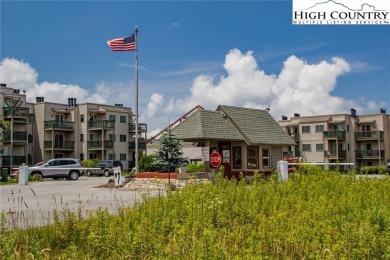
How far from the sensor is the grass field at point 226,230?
5.86 m

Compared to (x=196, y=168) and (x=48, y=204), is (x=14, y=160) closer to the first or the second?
(x=196, y=168)

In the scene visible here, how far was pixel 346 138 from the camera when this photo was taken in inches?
2896

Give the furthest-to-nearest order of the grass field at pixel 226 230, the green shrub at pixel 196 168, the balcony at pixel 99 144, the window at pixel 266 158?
the balcony at pixel 99 144 → the window at pixel 266 158 → the green shrub at pixel 196 168 → the grass field at pixel 226 230

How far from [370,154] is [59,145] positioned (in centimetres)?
5084

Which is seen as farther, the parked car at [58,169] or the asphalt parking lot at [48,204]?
the parked car at [58,169]

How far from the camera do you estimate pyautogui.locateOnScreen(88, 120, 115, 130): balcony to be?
69.7m

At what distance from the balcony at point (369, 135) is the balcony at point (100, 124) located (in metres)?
41.3

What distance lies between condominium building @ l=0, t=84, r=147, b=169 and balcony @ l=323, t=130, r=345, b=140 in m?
30.6

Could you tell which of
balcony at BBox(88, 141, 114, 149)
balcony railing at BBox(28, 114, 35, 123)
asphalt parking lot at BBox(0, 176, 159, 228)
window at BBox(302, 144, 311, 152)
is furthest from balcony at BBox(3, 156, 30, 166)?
window at BBox(302, 144, 311, 152)

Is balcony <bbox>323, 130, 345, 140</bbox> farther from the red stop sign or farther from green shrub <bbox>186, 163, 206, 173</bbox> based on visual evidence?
the red stop sign

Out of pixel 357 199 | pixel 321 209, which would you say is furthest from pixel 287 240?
pixel 357 199

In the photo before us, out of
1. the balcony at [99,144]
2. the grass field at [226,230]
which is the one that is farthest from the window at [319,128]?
the grass field at [226,230]

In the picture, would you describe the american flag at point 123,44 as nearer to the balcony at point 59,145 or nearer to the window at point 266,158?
the window at point 266,158

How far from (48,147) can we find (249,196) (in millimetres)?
60535
